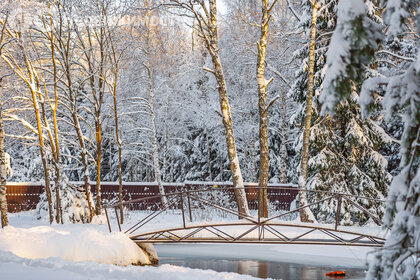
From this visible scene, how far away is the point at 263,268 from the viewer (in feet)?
34.4

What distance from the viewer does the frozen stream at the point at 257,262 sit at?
992 centimetres

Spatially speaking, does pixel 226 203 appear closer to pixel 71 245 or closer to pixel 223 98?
pixel 223 98

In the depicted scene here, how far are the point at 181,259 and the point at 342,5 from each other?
30.0 ft

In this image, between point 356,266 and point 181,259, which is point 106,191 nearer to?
point 181,259

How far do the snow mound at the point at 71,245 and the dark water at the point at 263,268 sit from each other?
1851 millimetres

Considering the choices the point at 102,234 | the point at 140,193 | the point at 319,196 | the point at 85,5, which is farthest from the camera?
the point at 140,193

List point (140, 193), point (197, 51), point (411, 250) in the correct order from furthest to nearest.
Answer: point (197, 51)
point (140, 193)
point (411, 250)


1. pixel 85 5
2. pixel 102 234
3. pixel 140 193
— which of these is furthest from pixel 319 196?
pixel 140 193

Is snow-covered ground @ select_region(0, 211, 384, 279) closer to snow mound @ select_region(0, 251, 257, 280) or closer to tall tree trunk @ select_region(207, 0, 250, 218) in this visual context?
snow mound @ select_region(0, 251, 257, 280)

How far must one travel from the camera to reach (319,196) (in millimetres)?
15305

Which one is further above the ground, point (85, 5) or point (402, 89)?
point (85, 5)

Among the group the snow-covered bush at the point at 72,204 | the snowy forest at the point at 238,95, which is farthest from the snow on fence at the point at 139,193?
the snow-covered bush at the point at 72,204

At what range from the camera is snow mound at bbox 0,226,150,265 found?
28.2ft

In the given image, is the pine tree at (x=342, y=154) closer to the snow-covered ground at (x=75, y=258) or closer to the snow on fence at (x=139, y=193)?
the snow on fence at (x=139, y=193)
